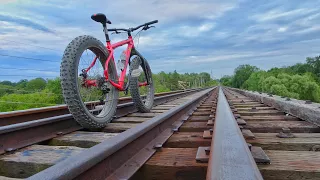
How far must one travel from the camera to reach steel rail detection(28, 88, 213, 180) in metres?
1.02

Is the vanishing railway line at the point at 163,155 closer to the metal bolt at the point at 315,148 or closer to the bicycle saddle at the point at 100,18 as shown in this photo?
the metal bolt at the point at 315,148

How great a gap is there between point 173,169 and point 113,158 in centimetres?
35

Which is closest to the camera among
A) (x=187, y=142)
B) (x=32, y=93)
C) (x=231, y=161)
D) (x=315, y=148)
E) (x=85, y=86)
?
(x=231, y=161)

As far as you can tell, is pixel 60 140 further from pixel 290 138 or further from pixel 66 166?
pixel 290 138

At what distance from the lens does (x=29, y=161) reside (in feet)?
5.46

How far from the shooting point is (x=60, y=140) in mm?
2328

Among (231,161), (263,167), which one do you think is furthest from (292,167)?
(231,161)

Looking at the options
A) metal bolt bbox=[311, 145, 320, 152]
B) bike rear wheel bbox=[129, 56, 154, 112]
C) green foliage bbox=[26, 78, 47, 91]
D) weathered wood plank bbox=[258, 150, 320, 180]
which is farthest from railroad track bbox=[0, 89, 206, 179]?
green foliage bbox=[26, 78, 47, 91]

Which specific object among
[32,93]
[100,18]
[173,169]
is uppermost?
[100,18]

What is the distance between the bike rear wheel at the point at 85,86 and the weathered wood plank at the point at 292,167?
184cm

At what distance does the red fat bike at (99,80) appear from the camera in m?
2.63

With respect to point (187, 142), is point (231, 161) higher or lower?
higher

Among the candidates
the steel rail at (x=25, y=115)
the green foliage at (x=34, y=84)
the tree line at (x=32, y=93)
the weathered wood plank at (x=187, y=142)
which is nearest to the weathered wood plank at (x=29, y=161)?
the weathered wood plank at (x=187, y=142)

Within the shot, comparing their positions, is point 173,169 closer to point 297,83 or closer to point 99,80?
point 99,80
